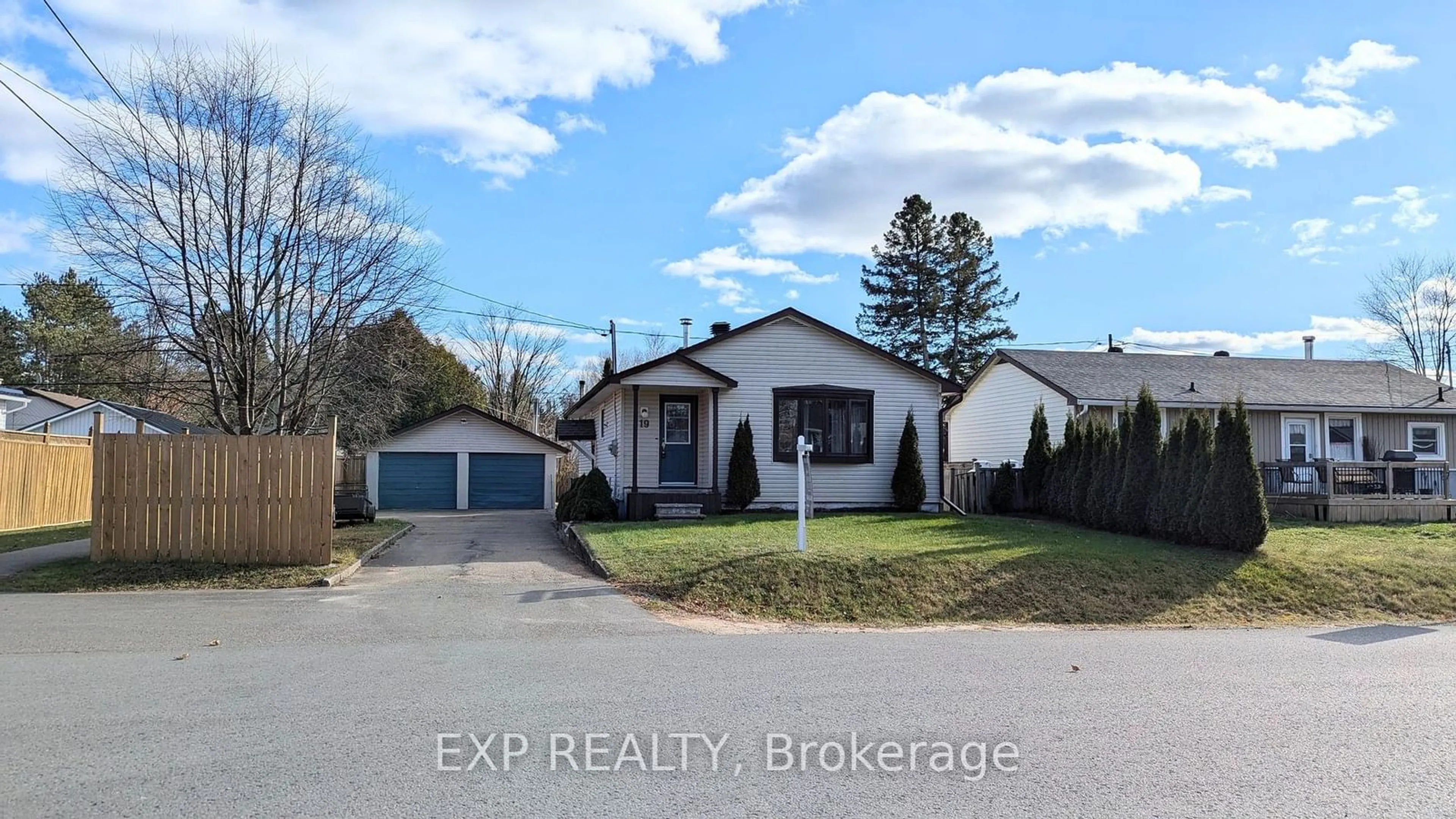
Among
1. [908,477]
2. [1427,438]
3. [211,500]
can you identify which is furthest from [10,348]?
[1427,438]

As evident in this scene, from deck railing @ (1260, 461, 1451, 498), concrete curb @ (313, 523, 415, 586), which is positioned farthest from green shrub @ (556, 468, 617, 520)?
deck railing @ (1260, 461, 1451, 498)

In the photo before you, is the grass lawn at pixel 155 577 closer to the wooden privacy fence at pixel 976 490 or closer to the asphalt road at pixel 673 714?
the asphalt road at pixel 673 714

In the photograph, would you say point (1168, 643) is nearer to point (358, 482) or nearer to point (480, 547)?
point (480, 547)

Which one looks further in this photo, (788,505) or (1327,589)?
(788,505)

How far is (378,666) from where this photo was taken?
7555 millimetres

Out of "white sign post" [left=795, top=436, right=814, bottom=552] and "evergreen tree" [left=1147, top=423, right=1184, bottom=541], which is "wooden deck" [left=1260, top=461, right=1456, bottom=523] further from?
"white sign post" [left=795, top=436, right=814, bottom=552]

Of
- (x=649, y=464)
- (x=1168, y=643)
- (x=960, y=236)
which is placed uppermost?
(x=960, y=236)

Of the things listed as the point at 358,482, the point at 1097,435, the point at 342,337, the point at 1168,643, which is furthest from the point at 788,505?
the point at 358,482

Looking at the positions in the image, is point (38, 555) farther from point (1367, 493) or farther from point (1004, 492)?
point (1367, 493)

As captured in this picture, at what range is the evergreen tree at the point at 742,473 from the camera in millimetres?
19984

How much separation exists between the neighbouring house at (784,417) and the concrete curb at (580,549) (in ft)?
4.91

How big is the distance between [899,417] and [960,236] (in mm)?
29329

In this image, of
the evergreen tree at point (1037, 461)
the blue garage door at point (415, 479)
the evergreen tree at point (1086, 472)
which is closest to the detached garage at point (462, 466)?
the blue garage door at point (415, 479)

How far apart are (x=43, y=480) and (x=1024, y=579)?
71.3ft
